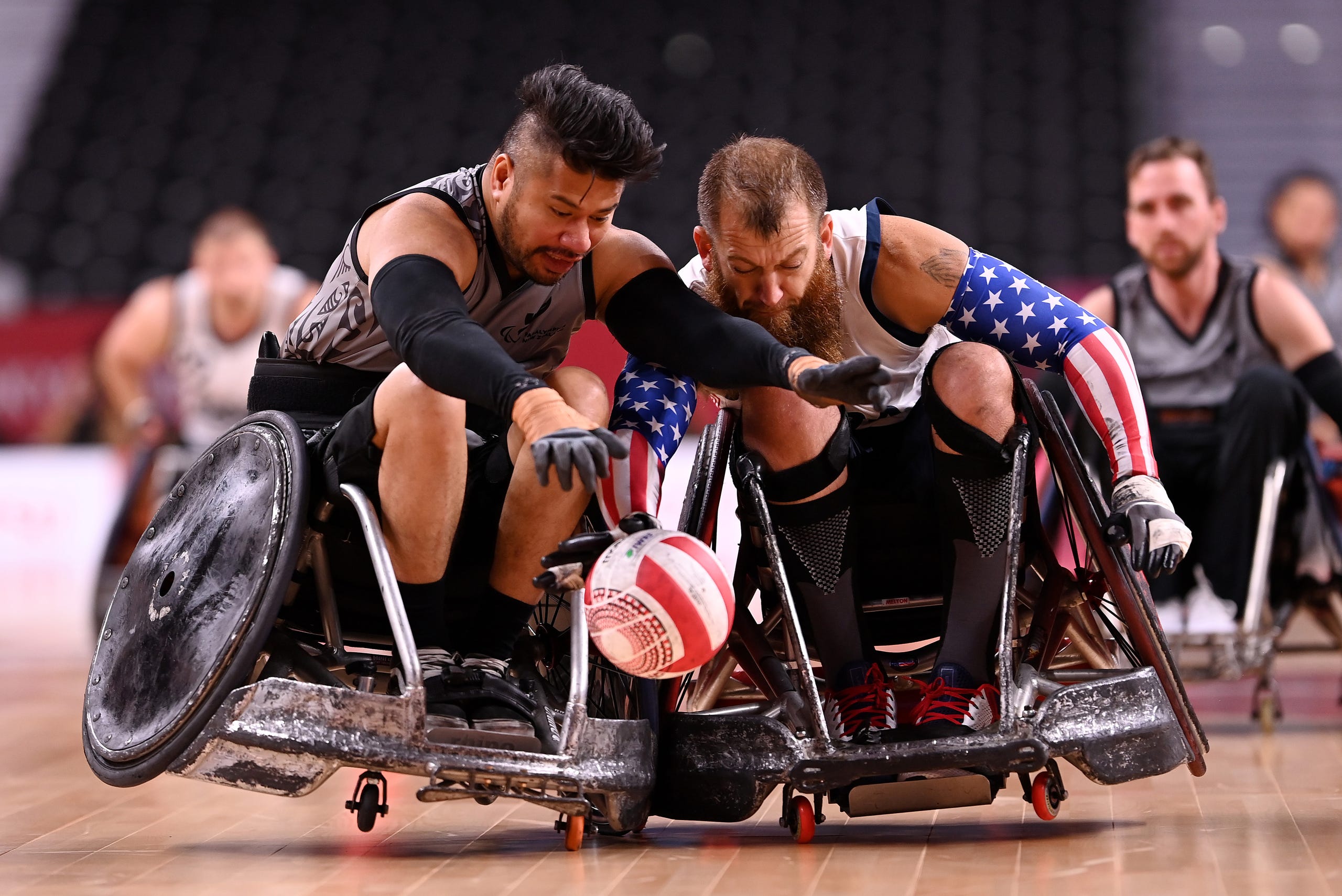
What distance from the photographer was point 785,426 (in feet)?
8.97

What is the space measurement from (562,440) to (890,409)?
100 cm

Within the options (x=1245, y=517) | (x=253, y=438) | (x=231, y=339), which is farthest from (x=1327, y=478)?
(x=231, y=339)

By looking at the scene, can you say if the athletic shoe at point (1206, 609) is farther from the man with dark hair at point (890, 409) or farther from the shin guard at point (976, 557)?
the shin guard at point (976, 557)

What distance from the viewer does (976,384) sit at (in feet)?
8.70

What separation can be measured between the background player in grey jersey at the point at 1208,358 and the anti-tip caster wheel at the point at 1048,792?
2.00 metres

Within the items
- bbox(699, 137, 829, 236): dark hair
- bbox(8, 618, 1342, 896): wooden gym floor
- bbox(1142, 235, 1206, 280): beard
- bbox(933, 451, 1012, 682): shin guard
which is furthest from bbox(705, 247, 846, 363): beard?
bbox(1142, 235, 1206, 280): beard

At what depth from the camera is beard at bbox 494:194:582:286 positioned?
2.64 meters

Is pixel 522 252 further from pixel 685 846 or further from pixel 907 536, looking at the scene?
pixel 685 846

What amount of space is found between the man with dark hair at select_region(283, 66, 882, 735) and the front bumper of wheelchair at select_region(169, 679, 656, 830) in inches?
5.0

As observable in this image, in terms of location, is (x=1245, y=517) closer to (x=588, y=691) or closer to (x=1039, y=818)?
(x=1039, y=818)

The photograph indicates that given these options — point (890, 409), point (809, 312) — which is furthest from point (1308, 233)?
point (809, 312)

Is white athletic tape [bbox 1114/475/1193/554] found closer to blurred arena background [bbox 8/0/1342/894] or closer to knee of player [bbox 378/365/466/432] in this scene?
knee of player [bbox 378/365/466/432]

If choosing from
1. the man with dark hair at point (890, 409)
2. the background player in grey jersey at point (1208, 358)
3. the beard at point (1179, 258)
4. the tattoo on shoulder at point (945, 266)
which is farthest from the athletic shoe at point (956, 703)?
the beard at point (1179, 258)

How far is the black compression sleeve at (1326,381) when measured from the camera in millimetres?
4219
